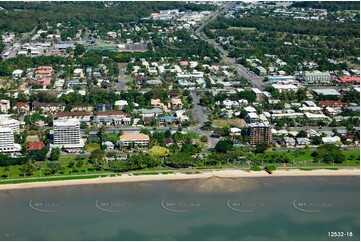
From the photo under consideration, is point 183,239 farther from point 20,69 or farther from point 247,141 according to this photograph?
point 20,69

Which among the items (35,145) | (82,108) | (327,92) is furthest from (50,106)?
(327,92)

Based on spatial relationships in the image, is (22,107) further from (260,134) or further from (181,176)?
(260,134)

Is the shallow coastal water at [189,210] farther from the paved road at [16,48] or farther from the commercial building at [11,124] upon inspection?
the paved road at [16,48]

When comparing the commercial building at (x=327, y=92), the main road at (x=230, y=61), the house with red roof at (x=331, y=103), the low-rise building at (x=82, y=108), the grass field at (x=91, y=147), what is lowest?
the main road at (x=230, y=61)

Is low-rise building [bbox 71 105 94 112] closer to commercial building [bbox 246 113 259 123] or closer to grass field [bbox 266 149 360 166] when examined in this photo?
commercial building [bbox 246 113 259 123]

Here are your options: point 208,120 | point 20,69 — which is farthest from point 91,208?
point 20,69

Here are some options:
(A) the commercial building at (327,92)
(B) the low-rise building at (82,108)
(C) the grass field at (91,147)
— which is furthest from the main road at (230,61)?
(C) the grass field at (91,147)
